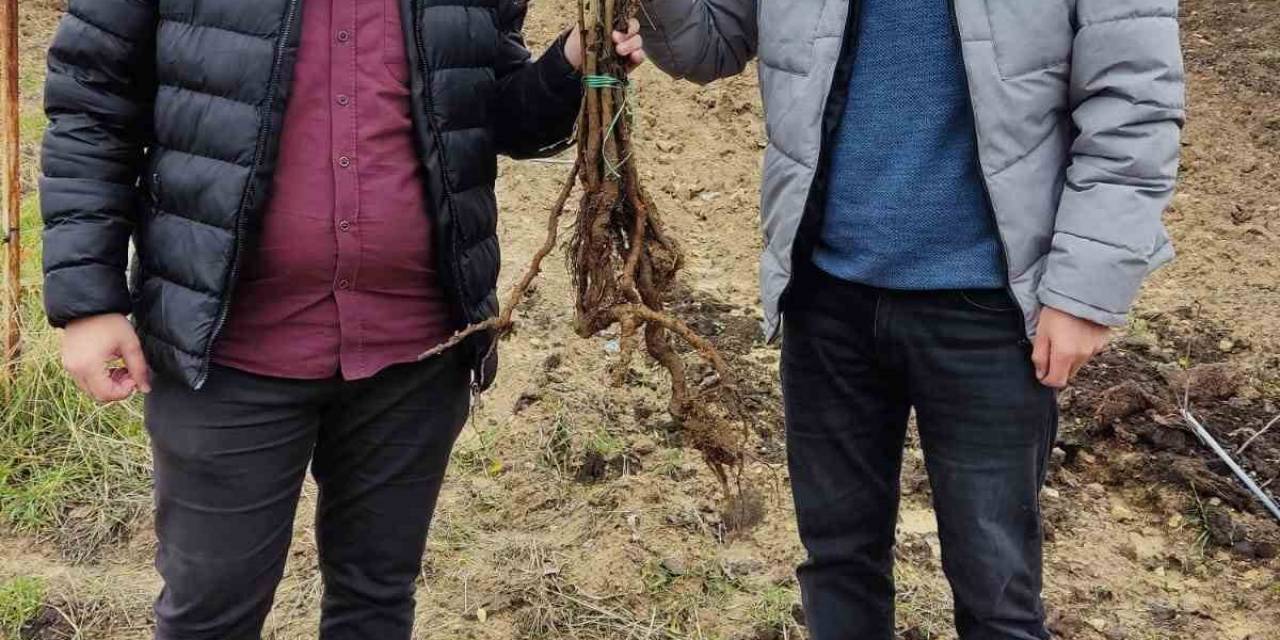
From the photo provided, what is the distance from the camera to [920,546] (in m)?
2.93

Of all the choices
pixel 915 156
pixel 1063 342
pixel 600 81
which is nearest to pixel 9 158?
pixel 600 81

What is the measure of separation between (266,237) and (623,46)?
0.62 meters

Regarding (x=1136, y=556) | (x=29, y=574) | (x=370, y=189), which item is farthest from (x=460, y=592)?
(x=1136, y=556)

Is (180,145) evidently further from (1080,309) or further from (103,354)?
(1080,309)

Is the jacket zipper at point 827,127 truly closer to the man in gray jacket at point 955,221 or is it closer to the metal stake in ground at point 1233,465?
the man in gray jacket at point 955,221

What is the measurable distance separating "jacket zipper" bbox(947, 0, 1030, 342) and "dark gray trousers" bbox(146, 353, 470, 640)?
83 centimetres

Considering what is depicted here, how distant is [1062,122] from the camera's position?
5.42ft

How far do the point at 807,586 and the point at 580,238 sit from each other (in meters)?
0.73

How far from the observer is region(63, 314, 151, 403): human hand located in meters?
1.61

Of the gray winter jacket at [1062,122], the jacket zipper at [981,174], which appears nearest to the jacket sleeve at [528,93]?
the gray winter jacket at [1062,122]

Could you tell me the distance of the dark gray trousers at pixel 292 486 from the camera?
1663 millimetres

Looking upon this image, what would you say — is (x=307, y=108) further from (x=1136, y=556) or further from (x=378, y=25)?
(x=1136, y=556)

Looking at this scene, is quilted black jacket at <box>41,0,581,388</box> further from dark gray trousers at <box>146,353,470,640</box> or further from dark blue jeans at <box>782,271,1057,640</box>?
dark blue jeans at <box>782,271,1057,640</box>

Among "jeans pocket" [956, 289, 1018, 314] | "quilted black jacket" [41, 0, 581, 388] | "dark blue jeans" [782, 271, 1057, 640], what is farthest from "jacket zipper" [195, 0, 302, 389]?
"jeans pocket" [956, 289, 1018, 314]
